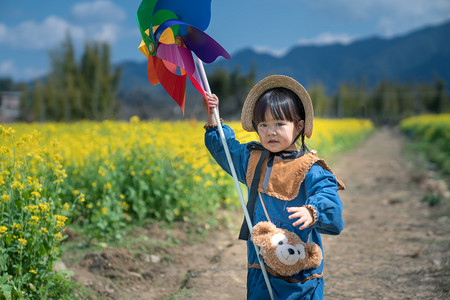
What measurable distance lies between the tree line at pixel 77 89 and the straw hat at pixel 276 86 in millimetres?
24590

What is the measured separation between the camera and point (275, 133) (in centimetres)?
191

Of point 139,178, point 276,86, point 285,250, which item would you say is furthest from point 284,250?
point 139,178

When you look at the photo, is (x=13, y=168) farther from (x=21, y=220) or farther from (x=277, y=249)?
(x=277, y=249)

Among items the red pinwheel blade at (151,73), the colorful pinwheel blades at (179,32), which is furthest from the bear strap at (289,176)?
the red pinwheel blade at (151,73)

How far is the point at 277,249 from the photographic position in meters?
1.77

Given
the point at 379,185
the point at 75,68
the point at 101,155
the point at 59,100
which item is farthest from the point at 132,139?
the point at 75,68

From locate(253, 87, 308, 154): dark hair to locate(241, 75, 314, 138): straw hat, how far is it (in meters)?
0.03

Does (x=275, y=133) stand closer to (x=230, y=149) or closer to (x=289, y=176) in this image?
(x=289, y=176)

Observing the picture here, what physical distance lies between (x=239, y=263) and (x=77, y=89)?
91.8 feet

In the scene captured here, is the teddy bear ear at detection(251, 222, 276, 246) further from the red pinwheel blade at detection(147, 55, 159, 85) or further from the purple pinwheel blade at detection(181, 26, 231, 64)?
the red pinwheel blade at detection(147, 55, 159, 85)

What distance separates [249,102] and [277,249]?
2.52ft

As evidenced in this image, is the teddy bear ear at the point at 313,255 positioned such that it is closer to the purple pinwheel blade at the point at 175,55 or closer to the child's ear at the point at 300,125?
the child's ear at the point at 300,125

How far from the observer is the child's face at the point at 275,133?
6.30 ft

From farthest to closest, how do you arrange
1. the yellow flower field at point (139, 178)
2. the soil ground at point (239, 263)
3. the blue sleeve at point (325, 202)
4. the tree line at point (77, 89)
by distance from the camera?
the tree line at point (77, 89) → the yellow flower field at point (139, 178) → the soil ground at point (239, 263) → the blue sleeve at point (325, 202)
